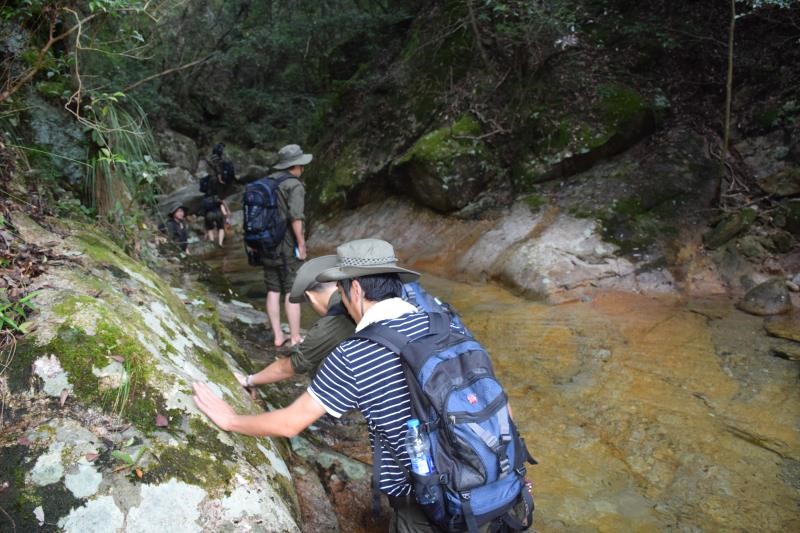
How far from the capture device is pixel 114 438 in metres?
2.11

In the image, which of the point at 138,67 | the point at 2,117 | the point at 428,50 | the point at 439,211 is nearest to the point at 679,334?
the point at 439,211

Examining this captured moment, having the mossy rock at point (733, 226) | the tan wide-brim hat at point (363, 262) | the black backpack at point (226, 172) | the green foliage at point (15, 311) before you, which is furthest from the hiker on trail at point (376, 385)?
the black backpack at point (226, 172)

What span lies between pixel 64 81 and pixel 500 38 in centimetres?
758

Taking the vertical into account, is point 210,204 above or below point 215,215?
above

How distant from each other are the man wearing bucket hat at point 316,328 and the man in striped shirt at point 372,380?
0.70 m

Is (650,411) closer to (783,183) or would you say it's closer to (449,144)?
(783,183)

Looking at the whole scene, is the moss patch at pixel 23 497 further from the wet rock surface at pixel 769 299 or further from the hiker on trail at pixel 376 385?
the wet rock surface at pixel 769 299

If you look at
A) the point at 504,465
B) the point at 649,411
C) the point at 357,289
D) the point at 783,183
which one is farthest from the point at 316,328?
the point at 783,183

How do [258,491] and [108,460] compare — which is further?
[258,491]

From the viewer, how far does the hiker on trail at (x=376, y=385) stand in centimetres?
197

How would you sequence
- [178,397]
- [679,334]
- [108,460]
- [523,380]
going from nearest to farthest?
1. [108,460]
2. [178,397]
3. [523,380]
4. [679,334]

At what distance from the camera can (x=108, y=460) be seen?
2.03 metres

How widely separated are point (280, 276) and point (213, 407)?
305 cm

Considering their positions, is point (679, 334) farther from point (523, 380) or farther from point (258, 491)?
point (258, 491)
